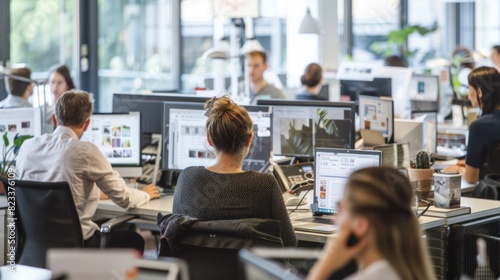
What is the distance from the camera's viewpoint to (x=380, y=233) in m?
1.91

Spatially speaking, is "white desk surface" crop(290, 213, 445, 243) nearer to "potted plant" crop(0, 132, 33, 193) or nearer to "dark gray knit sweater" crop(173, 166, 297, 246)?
"dark gray knit sweater" crop(173, 166, 297, 246)

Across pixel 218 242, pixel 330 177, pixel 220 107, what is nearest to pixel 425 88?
pixel 330 177

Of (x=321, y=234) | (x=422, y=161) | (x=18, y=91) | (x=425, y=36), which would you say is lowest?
(x=321, y=234)

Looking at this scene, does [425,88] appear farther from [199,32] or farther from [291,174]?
[199,32]

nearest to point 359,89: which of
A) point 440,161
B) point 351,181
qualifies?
point 440,161

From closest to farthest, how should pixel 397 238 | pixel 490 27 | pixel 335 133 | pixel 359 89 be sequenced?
pixel 397 238 < pixel 335 133 < pixel 359 89 < pixel 490 27

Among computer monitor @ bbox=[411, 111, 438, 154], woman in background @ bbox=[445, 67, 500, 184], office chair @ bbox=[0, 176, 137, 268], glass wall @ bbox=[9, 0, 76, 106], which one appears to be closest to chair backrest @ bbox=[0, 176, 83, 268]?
office chair @ bbox=[0, 176, 137, 268]

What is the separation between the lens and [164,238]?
10.7 feet

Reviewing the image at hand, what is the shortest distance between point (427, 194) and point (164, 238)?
4.85ft

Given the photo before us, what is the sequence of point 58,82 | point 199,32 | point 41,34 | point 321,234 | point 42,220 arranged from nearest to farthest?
point 321,234
point 42,220
point 58,82
point 41,34
point 199,32

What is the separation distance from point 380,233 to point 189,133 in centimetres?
287

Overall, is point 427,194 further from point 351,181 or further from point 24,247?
point 351,181

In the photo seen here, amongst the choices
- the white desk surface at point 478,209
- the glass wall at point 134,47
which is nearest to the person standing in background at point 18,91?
the white desk surface at point 478,209

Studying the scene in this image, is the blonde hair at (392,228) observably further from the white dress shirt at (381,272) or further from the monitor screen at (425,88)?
the monitor screen at (425,88)
